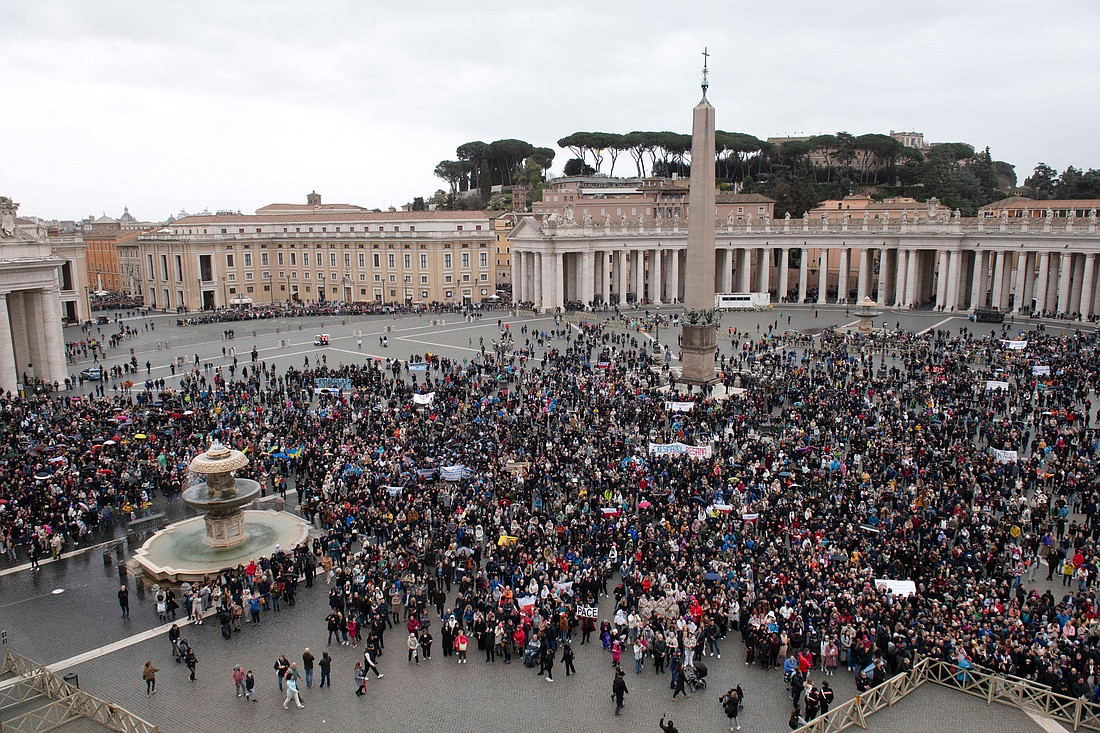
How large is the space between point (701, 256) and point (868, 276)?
43.8 metres

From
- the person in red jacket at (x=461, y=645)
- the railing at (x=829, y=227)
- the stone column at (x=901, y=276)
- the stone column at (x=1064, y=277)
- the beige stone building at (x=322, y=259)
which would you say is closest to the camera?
the person in red jacket at (x=461, y=645)

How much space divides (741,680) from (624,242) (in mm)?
61758

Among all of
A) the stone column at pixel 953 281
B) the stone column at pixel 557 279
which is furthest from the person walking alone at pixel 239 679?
the stone column at pixel 953 281

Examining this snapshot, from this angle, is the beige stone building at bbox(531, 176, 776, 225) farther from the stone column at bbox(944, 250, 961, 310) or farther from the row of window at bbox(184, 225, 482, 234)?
the stone column at bbox(944, 250, 961, 310)

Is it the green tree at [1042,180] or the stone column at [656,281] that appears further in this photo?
the green tree at [1042,180]

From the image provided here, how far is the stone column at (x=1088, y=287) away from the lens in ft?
184

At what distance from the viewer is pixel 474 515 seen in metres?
21.5

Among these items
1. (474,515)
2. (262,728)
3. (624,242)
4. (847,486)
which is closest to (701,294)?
(847,486)

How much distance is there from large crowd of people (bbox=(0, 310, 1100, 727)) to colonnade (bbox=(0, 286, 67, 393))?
5.93 meters

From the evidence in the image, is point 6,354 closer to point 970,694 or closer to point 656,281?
point 970,694

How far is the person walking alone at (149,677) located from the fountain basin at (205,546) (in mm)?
4669

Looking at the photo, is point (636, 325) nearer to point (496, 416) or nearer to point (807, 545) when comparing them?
point (496, 416)

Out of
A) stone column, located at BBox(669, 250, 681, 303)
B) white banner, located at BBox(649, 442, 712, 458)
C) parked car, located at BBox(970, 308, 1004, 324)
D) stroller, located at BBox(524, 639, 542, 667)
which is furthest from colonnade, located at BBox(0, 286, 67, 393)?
parked car, located at BBox(970, 308, 1004, 324)

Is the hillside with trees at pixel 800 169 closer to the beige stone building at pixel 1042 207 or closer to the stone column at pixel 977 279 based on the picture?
the beige stone building at pixel 1042 207
